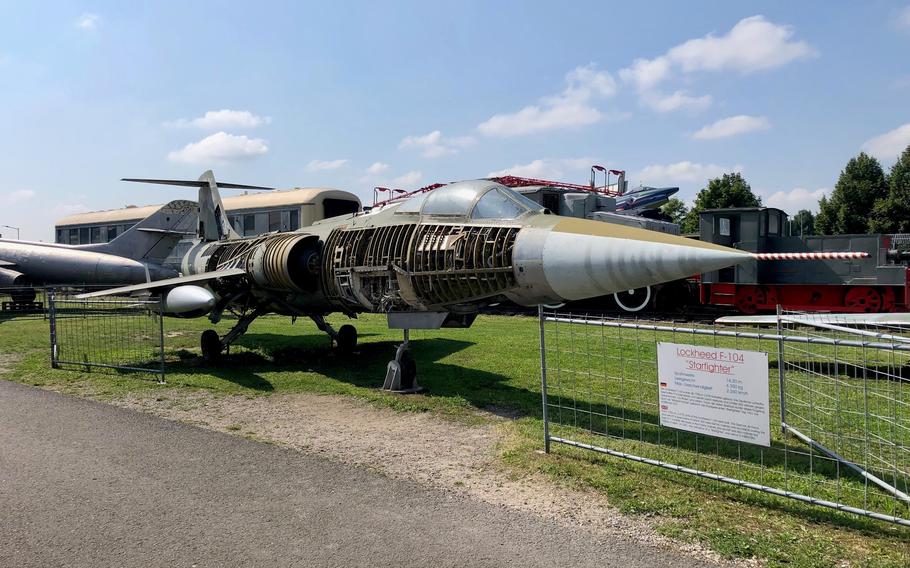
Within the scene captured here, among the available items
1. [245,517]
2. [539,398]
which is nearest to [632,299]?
[539,398]

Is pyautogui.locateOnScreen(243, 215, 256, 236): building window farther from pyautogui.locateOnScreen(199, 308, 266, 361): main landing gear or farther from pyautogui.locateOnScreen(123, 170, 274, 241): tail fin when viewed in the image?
pyautogui.locateOnScreen(199, 308, 266, 361): main landing gear

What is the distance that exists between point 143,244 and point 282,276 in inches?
779

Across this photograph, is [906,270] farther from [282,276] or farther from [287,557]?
[287,557]

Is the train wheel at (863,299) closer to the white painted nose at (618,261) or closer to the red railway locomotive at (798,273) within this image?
the red railway locomotive at (798,273)

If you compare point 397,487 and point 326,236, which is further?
point 326,236

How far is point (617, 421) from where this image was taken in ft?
21.2

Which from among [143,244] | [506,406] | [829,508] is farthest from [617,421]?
[143,244]

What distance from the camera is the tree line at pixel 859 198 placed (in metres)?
40.3

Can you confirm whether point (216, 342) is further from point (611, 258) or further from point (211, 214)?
point (611, 258)

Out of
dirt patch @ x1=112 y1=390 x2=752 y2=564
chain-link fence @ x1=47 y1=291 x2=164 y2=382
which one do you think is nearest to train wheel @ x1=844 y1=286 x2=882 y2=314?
dirt patch @ x1=112 y1=390 x2=752 y2=564

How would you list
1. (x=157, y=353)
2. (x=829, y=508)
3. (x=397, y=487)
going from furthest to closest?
(x=157, y=353), (x=397, y=487), (x=829, y=508)

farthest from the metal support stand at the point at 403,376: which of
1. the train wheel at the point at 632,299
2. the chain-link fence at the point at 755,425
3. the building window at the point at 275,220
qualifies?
the building window at the point at 275,220

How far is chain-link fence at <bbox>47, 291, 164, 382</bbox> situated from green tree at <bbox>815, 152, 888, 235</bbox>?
154ft

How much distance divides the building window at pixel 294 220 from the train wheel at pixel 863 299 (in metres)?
19.6
